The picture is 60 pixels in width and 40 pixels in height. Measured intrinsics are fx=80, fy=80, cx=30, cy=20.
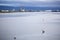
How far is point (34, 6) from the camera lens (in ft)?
4.09

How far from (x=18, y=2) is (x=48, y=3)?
466 millimetres

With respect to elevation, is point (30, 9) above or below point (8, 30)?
above

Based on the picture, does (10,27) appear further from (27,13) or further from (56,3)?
(56,3)

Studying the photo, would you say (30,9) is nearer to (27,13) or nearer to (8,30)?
(27,13)

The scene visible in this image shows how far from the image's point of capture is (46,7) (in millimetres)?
1250

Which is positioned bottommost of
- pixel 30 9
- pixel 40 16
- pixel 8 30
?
pixel 8 30

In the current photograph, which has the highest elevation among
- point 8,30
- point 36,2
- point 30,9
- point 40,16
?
point 36,2

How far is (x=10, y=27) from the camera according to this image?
1.24 m

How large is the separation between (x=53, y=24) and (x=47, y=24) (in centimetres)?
10

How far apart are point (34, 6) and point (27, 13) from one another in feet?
0.50

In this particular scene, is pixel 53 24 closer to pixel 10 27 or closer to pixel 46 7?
pixel 46 7

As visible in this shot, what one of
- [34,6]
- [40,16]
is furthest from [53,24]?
[34,6]

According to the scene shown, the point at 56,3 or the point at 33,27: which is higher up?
the point at 56,3

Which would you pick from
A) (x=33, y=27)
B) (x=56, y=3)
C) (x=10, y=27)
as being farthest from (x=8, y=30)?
(x=56, y=3)
